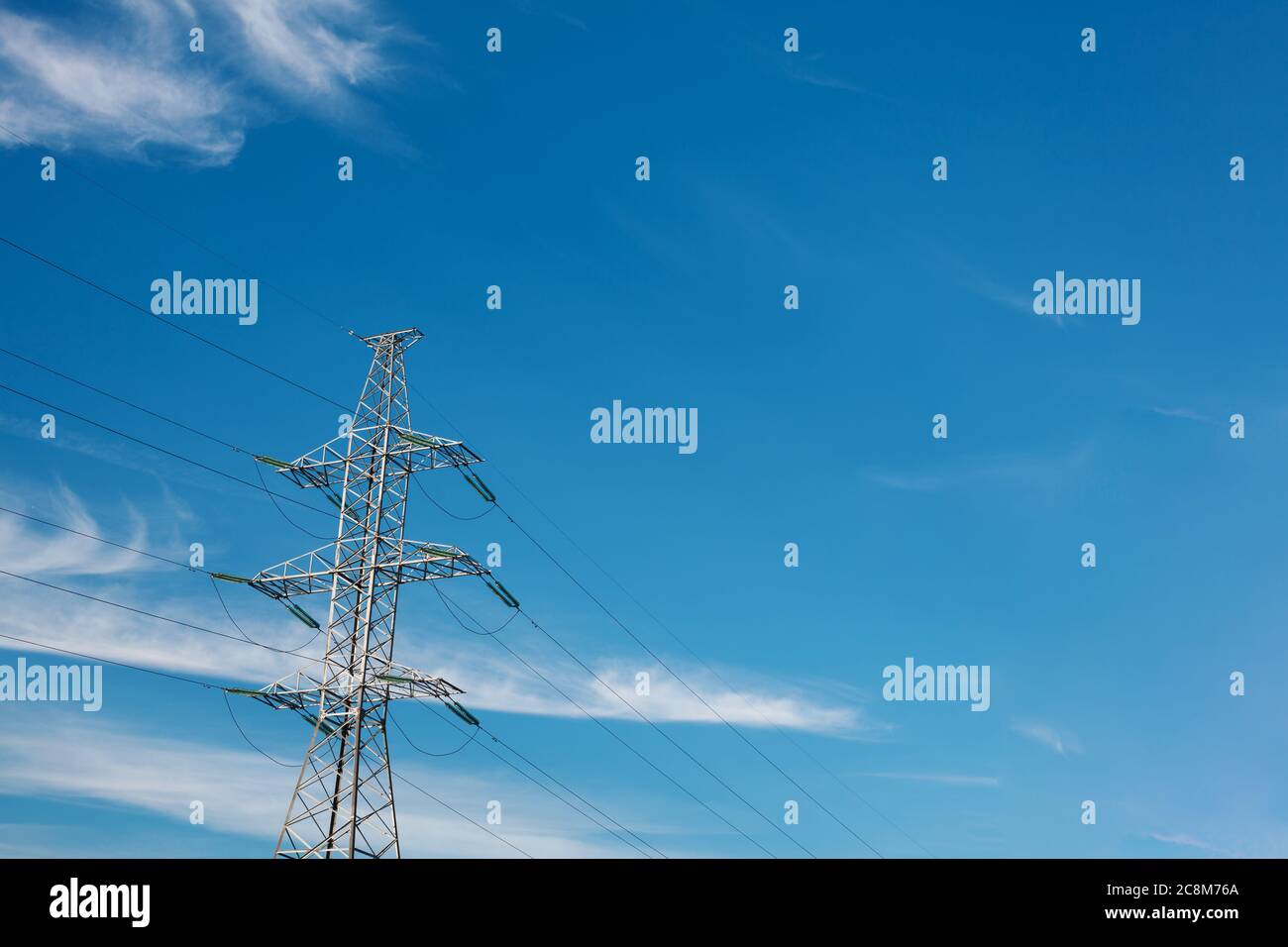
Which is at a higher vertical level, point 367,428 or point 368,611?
point 367,428

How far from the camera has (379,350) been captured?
43.7 meters

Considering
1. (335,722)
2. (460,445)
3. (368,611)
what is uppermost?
(460,445)
